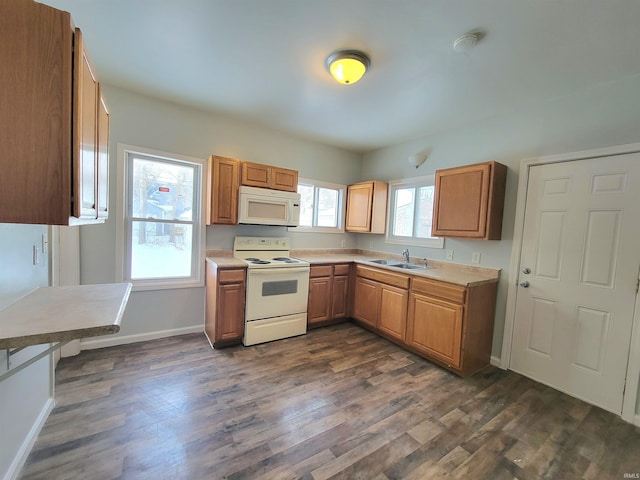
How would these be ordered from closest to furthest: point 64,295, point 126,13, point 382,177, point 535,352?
point 64,295 → point 126,13 → point 535,352 → point 382,177

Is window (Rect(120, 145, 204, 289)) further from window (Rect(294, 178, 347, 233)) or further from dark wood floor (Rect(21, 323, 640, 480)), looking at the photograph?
window (Rect(294, 178, 347, 233))

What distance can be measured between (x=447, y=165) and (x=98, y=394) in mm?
4092

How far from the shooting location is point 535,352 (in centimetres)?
253

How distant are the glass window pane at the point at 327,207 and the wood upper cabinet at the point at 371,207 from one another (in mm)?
408

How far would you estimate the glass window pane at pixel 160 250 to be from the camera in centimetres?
292

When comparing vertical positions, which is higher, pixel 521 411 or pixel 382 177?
pixel 382 177

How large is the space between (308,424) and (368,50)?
2682 millimetres

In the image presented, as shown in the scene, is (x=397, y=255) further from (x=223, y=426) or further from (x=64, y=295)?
(x=64, y=295)

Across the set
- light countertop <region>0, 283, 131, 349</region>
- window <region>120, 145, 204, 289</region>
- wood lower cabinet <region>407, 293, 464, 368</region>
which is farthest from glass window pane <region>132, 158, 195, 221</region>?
wood lower cabinet <region>407, 293, 464, 368</region>

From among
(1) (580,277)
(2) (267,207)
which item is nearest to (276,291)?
(2) (267,207)

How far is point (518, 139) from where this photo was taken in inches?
104

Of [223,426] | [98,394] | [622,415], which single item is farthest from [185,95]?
[622,415]

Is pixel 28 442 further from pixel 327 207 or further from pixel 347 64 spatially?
pixel 327 207

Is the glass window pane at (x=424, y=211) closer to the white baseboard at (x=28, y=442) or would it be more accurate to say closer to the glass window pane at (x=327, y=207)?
the glass window pane at (x=327, y=207)
